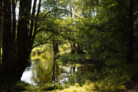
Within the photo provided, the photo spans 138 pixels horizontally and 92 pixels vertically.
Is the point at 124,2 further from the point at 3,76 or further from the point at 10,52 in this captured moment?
the point at 3,76

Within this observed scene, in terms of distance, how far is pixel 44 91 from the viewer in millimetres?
5316

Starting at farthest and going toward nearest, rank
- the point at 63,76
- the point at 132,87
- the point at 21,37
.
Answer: the point at 63,76 → the point at 21,37 → the point at 132,87

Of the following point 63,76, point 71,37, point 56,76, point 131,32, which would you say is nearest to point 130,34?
point 131,32

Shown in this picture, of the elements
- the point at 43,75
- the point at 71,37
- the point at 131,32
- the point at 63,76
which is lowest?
the point at 43,75

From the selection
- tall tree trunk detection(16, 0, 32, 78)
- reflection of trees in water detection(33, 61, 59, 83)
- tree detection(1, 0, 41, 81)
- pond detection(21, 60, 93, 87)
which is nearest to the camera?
tree detection(1, 0, 41, 81)

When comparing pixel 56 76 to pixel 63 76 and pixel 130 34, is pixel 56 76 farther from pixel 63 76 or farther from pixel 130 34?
pixel 130 34

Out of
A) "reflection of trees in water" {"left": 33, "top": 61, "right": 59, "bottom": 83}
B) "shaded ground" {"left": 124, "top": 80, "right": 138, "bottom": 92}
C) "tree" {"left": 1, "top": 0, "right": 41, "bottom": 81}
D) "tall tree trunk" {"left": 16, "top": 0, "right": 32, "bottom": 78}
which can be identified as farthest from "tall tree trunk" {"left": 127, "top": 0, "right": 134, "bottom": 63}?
"tall tree trunk" {"left": 16, "top": 0, "right": 32, "bottom": 78}

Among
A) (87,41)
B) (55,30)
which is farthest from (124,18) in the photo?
(87,41)

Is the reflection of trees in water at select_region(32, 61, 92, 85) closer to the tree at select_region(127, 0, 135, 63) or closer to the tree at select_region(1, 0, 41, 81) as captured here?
the tree at select_region(1, 0, 41, 81)

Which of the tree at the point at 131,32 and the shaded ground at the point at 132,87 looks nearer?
the shaded ground at the point at 132,87

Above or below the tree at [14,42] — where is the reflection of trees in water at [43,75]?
below

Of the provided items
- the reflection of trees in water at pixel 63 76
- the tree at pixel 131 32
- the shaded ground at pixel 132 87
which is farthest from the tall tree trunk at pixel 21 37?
the tree at pixel 131 32

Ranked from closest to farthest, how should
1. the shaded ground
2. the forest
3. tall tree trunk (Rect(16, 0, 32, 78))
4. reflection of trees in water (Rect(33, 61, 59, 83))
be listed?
1. the shaded ground
2. the forest
3. tall tree trunk (Rect(16, 0, 32, 78))
4. reflection of trees in water (Rect(33, 61, 59, 83))

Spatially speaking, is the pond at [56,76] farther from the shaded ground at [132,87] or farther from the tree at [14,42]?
the shaded ground at [132,87]
